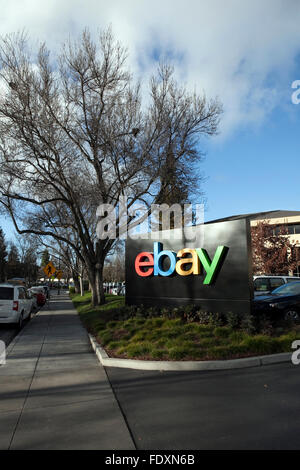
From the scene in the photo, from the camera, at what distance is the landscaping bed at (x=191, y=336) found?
7602mm

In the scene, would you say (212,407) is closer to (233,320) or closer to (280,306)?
(233,320)

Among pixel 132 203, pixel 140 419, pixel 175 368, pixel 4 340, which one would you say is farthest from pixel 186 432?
pixel 132 203

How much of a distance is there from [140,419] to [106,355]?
142 inches

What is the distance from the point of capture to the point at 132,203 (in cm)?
1884

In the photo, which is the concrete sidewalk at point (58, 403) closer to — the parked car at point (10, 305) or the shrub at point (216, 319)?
the shrub at point (216, 319)

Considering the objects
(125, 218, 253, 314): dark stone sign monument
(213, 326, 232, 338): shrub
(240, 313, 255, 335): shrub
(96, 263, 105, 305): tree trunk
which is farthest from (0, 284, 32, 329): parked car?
(240, 313, 255, 335): shrub

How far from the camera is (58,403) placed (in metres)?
5.22

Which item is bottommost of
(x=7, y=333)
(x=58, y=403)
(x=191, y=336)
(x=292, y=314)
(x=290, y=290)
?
(x=7, y=333)

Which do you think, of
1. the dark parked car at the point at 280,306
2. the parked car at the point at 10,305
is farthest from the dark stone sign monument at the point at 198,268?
the parked car at the point at 10,305

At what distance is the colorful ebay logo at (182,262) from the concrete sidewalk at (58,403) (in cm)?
387

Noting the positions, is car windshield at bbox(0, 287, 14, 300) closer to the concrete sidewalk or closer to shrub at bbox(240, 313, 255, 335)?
the concrete sidewalk

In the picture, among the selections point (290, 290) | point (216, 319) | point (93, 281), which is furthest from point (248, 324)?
point (93, 281)

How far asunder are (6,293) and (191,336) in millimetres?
7627
